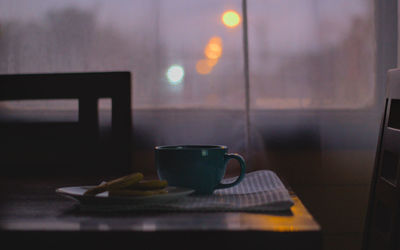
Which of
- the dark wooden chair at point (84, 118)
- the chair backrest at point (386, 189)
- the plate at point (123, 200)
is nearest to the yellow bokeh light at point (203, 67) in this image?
the dark wooden chair at point (84, 118)

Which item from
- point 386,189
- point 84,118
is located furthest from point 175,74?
point 386,189

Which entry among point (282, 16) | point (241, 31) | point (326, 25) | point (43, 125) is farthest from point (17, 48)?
point (326, 25)

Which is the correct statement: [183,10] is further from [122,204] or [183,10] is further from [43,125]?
[122,204]

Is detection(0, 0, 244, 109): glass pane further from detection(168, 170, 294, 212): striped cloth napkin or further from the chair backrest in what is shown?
detection(168, 170, 294, 212): striped cloth napkin

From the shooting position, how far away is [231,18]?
1.41 m

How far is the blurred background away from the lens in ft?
4.62

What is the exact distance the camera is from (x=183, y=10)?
4.65 ft

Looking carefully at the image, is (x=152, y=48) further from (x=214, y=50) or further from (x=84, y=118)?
(x=84, y=118)

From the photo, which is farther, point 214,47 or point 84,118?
point 214,47

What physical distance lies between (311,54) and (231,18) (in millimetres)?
275

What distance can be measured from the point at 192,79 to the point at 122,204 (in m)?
0.89

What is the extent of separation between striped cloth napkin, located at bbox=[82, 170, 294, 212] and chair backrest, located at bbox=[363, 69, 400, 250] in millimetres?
Answer: 294

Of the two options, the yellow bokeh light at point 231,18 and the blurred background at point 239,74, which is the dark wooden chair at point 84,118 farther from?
the yellow bokeh light at point 231,18

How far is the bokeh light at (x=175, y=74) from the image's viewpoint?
1.41m
